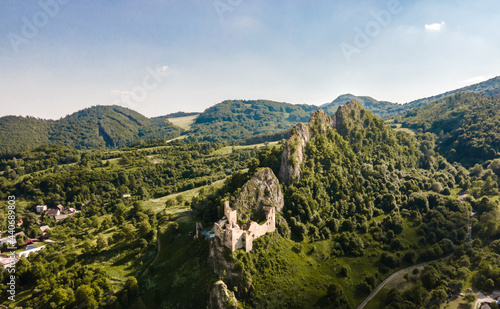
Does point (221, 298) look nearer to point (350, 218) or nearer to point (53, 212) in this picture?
point (350, 218)

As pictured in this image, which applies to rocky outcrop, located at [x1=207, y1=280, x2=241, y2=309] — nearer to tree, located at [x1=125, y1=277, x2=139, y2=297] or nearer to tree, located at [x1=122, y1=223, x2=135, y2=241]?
tree, located at [x1=125, y1=277, x2=139, y2=297]

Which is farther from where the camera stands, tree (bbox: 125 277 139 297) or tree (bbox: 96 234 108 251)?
tree (bbox: 96 234 108 251)

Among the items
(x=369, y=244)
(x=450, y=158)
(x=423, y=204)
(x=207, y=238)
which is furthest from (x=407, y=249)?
(x=450, y=158)

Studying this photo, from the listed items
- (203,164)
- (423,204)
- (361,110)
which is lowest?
(423,204)

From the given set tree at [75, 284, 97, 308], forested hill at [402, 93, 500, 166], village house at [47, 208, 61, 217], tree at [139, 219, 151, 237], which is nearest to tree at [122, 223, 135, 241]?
tree at [139, 219, 151, 237]

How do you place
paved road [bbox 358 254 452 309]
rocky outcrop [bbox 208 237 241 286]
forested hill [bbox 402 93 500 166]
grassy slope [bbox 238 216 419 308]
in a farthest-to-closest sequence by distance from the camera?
1. forested hill [bbox 402 93 500 166]
2. paved road [bbox 358 254 452 309]
3. grassy slope [bbox 238 216 419 308]
4. rocky outcrop [bbox 208 237 241 286]

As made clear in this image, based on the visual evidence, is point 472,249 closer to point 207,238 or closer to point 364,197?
point 364,197

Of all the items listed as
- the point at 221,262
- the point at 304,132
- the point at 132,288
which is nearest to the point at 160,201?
the point at 132,288
